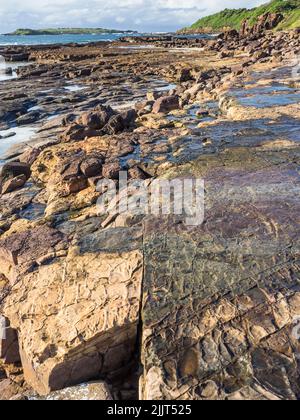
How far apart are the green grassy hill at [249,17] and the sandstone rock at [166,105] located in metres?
40.2

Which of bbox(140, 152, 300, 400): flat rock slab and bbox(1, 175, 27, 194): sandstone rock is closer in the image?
bbox(140, 152, 300, 400): flat rock slab

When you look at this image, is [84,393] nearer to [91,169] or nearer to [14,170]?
[91,169]

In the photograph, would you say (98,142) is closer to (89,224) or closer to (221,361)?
(89,224)

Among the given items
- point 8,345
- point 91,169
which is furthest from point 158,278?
point 91,169

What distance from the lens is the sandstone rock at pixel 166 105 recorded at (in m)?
12.8

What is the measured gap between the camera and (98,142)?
9.09 meters

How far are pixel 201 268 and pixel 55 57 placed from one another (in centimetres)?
4749

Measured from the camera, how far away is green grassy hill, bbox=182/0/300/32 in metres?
55.3

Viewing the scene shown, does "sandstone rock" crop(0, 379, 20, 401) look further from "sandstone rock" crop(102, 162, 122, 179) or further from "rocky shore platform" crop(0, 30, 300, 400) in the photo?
"sandstone rock" crop(102, 162, 122, 179)

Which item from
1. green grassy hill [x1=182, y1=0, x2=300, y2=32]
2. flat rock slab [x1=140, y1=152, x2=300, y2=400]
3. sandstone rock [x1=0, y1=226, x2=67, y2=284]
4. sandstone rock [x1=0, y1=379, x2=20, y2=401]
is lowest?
sandstone rock [x1=0, y1=379, x2=20, y2=401]

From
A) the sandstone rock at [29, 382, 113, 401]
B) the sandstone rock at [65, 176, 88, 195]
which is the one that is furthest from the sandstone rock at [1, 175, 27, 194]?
the sandstone rock at [29, 382, 113, 401]

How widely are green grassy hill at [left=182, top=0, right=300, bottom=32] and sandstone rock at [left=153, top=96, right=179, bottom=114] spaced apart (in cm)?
4023

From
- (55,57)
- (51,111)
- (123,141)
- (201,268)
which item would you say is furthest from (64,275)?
(55,57)

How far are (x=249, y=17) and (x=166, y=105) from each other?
8051 cm
